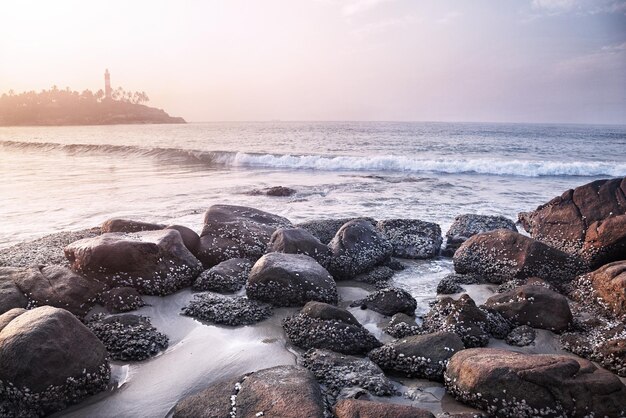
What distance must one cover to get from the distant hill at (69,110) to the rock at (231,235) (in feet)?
411

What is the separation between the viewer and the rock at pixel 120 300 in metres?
6.09

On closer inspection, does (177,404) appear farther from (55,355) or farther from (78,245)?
(78,245)

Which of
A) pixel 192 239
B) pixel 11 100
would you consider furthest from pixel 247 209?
pixel 11 100

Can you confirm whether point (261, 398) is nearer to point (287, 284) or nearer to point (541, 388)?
point (541, 388)

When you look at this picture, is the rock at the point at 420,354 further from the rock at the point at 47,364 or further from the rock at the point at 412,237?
the rock at the point at 412,237

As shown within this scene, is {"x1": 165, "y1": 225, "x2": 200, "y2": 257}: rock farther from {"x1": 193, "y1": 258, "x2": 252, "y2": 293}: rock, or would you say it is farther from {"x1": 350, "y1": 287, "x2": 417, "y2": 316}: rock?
{"x1": 350, "y1": 287, "x2": 417, "y2": 316}: rock

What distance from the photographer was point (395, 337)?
5504mm

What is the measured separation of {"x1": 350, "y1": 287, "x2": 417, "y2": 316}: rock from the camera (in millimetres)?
6195

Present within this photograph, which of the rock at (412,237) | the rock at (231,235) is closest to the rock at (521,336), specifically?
the rock at (412,237)

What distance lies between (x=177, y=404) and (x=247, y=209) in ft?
20.0

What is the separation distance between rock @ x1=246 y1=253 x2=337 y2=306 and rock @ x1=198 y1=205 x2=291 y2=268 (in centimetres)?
166

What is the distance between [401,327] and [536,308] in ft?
6.05

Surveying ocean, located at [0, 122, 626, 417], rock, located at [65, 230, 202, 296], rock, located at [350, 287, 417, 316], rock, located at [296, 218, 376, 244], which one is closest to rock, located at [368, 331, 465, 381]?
ocean, located at [0, 122, 626, 417]

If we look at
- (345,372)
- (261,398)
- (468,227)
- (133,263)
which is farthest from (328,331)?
(468,227)
